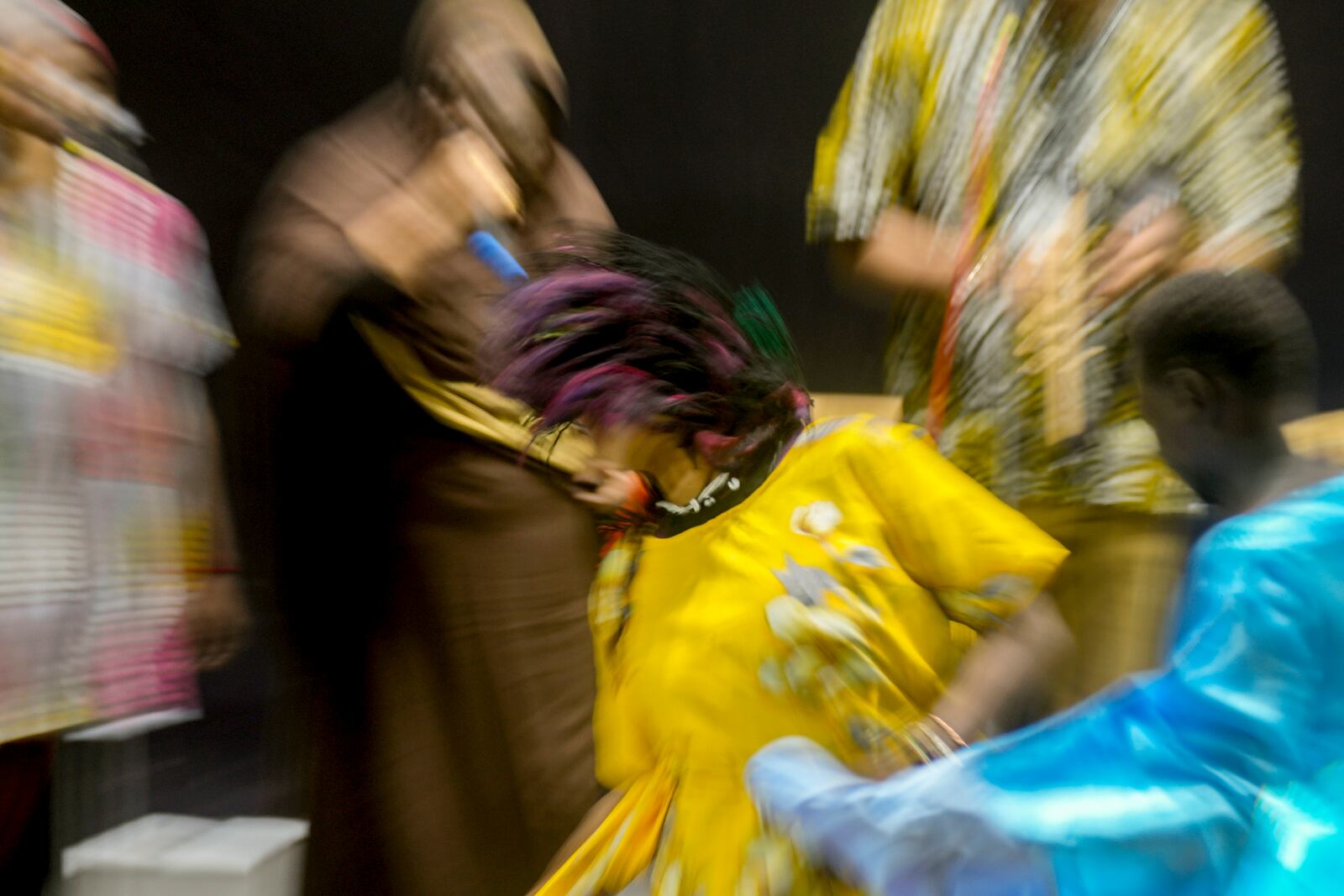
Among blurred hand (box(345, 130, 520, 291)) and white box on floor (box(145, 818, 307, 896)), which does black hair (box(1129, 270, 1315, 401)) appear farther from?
white box on floor (box(145, 818, 307, 896))

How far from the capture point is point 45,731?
4.45 feet

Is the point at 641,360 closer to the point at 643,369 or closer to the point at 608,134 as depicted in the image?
the point at 643,369

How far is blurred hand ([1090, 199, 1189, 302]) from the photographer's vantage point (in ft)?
3.39

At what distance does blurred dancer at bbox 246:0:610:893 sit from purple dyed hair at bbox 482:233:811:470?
0.39 meters

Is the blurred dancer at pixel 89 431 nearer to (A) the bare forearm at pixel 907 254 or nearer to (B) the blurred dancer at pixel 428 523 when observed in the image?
(B) the blurred dancer at pixel 428 523

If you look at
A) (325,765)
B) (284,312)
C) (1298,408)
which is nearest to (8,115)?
(284,312)

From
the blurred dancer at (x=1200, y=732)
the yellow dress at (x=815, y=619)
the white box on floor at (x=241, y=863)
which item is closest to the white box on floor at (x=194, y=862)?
the white box on floor at (x=241, y=863)

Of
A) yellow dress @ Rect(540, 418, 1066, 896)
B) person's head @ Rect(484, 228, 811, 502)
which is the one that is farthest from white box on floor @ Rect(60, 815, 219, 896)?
person's head @ Rect(484, 228, 811, 502)

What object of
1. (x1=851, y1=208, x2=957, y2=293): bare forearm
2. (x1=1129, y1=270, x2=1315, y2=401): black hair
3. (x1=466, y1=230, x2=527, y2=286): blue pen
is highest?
(x1=466, y1=230, x2=527, y2=286): blue pen

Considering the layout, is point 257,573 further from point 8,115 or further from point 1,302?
point 8,115

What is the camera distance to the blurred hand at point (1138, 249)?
40.7 inches

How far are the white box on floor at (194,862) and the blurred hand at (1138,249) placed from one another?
1261 mm

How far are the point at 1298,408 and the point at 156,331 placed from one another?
1.39 meters

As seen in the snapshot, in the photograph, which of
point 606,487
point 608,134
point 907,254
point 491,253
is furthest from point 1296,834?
point 608,134
